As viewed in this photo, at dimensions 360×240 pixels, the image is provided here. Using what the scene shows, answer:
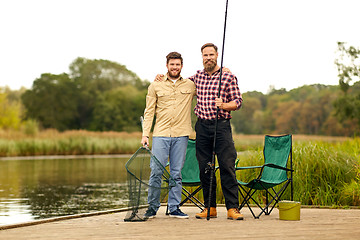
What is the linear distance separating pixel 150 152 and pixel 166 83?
60cm

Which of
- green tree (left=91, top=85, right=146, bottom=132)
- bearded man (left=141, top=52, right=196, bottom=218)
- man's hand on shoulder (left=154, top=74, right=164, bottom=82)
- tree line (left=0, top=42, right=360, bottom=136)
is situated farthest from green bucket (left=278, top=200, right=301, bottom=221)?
green tree (left=91, top=85, right=146, bottom=132)

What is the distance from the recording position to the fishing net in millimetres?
4770

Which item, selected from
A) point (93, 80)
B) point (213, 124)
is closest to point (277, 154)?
point (213, 124)

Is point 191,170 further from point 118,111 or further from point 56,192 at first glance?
point 118,111

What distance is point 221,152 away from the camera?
481 cm

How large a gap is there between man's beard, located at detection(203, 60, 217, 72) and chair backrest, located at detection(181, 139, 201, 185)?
1.03 meters

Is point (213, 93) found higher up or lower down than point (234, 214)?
higher up

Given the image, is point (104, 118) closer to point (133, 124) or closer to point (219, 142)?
point (133, 124)

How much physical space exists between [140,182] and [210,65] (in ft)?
3.74

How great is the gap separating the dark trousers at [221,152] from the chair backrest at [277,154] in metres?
0.55

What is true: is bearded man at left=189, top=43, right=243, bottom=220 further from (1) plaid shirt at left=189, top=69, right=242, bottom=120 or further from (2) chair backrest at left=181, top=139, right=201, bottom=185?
(2) chair backrest at left=181, top=139, right=201, bottom=185

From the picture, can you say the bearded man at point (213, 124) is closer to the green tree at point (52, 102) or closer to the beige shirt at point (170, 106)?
the beige shirt at point (170, 106)

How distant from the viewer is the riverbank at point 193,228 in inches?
157

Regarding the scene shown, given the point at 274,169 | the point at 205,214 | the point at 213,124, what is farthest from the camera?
the point at 274,169
